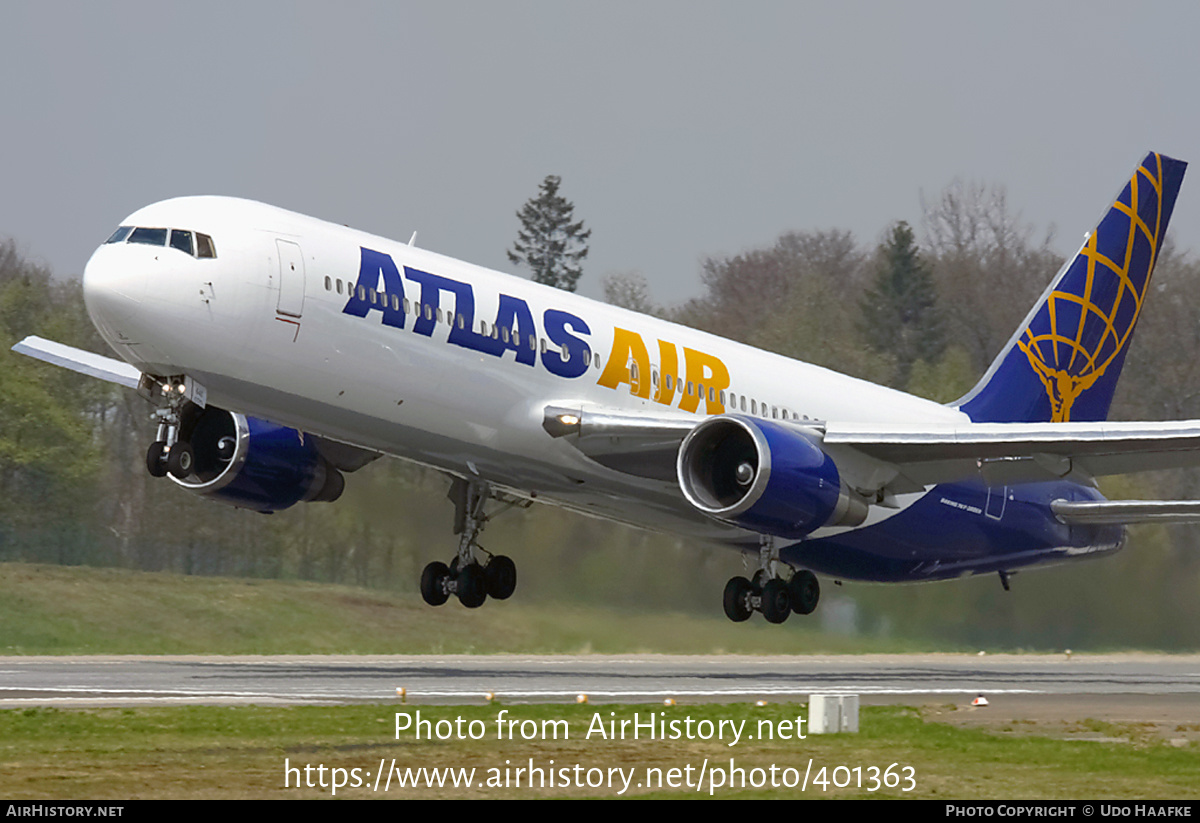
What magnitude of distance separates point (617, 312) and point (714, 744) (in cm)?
880

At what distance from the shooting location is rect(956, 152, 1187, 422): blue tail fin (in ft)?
109

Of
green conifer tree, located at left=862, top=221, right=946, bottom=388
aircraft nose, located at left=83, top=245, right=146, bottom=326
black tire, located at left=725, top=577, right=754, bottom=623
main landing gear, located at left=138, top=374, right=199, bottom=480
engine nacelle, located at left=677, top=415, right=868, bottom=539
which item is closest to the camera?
aircraft nose, located at left=83, top=245, right=146, bottom=326

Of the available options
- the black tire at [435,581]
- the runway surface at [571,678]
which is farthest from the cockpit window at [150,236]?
the black tire at [435,581]

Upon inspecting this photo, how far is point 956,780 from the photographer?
57.9ft

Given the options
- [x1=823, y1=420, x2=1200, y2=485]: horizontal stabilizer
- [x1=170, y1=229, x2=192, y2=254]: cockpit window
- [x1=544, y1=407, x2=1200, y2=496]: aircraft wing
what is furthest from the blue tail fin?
[x1=170, y1=229, x2=192, y2=254]: cockpit window

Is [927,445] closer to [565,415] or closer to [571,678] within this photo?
[565,415]

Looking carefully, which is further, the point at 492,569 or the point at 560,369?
the point at 492,569

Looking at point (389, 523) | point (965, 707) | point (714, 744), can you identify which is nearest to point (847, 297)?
point (389, 523)

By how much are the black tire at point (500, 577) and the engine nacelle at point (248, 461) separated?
131 inches

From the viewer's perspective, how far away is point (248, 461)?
94.3ft

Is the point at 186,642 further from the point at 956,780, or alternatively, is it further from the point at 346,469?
the point at 956,780

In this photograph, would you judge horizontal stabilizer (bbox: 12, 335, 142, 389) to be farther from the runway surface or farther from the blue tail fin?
the blue tail fin

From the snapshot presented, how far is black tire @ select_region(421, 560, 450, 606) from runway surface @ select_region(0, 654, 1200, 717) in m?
1.37

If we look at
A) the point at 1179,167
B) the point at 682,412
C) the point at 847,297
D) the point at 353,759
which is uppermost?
the point at 847,297
